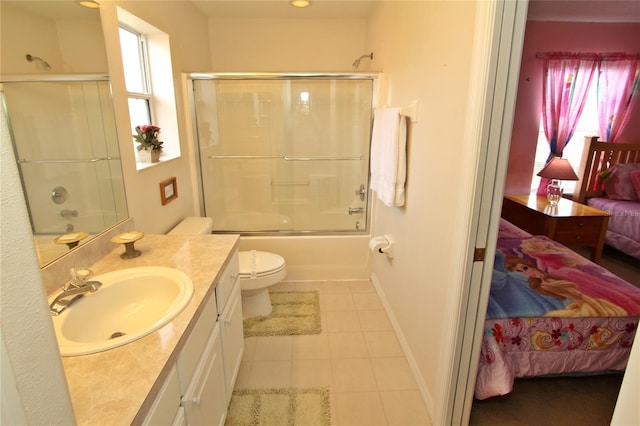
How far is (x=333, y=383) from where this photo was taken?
201 cm

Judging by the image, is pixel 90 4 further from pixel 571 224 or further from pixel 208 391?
pixel 571 224

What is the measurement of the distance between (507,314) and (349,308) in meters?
1.22

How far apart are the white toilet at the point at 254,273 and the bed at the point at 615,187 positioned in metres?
3.30

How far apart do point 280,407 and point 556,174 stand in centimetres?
341

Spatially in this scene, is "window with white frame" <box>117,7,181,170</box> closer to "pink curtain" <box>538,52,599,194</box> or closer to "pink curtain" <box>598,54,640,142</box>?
"pink curtain" <box>538,52,599,194</box>

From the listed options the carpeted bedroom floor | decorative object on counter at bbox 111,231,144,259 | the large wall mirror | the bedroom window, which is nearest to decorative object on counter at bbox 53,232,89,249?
the large wall mirror

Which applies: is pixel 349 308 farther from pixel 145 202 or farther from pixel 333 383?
pixel 145 202

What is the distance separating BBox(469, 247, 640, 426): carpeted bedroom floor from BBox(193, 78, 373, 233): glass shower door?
5.59 feet

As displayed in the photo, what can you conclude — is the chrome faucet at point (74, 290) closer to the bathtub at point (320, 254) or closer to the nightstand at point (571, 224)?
the bathtub at point (320, 254)

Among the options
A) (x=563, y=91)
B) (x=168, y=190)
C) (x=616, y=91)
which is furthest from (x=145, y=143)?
(x=616, y=91)

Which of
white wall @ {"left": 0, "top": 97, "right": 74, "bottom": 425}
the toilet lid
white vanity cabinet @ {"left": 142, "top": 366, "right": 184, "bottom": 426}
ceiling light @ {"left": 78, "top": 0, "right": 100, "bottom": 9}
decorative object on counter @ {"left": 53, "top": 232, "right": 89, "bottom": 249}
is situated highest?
ceiling light @ {"left": 78, "top": 0, "right": 100, "bottom": 9}

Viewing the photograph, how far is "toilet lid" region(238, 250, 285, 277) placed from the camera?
2.45m

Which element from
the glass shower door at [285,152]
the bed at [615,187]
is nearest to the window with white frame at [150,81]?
the glass shower door at [285,152]

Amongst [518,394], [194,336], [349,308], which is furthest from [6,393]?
[349,308]
